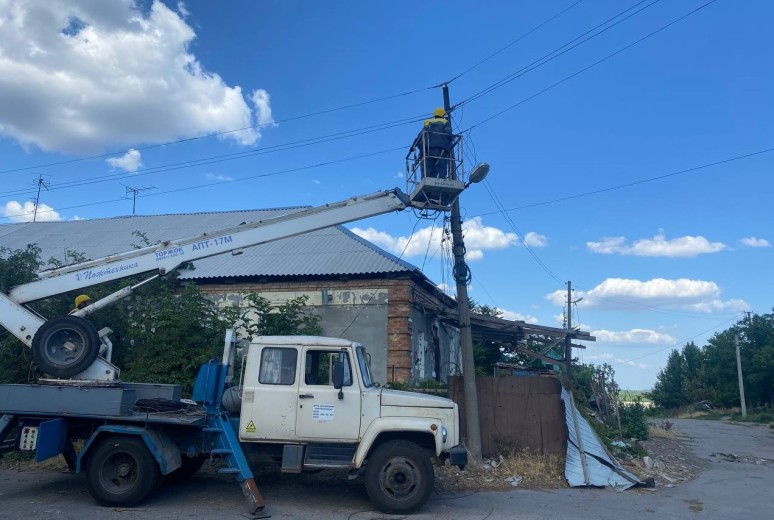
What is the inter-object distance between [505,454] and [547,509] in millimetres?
3087

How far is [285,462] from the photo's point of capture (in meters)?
7.96

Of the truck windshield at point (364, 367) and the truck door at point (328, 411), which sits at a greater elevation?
the truck windshield at point (364, 367)

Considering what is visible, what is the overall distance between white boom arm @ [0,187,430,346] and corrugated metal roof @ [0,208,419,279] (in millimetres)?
5036

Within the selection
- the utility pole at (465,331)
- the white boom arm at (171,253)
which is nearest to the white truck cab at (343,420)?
the white boom arm at (171,253)

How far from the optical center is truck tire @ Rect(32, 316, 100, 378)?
29.1 ft

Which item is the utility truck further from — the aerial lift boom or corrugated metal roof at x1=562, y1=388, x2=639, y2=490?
corrugated metal roof at x1=562, y1=388, x2=639, y2=490

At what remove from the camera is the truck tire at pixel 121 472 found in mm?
7906

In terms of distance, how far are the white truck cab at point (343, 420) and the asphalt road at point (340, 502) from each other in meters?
0.59

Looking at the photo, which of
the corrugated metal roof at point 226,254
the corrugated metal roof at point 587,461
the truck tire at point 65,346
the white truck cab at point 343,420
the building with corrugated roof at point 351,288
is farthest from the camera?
the corrugated metal roof at point 226,254

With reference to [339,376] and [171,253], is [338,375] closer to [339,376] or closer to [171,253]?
[339,376]

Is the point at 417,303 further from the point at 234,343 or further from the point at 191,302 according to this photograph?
the point at 234,343

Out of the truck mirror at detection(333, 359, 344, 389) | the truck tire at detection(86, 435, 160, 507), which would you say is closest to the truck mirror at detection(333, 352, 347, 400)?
the truck mirror at detection(333, 359, 344, 389)

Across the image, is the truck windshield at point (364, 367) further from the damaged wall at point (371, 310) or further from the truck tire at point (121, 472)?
the damaged wall at point (371, 310)

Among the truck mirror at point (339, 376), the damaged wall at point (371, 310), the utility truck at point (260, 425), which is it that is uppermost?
the damaged wall at point (371, 310)
